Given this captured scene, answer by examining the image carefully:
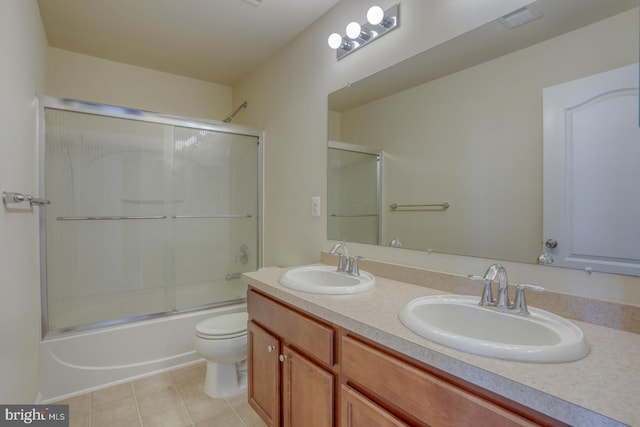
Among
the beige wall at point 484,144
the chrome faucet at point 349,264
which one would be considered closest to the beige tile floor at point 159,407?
the chrome faucet at point 349,264

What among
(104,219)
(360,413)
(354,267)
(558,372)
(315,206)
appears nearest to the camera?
(558,372)

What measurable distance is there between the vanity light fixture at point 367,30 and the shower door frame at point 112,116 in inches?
46.1

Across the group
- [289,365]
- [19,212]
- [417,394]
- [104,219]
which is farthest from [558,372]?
[104,219]

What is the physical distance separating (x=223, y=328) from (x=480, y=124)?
1.82m

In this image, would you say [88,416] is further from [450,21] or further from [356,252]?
[450,21]

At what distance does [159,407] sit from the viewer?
5.96 ft

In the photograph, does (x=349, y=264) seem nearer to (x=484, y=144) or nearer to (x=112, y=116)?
(x=484, y=144)

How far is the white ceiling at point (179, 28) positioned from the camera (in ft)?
6.34

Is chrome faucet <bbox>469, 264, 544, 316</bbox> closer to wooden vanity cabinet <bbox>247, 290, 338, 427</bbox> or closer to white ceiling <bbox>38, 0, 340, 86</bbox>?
wooden vanity cabinet <bbox>247, 290, 338, 427</bbox>

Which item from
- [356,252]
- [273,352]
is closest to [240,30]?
[356,252]

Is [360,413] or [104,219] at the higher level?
[104,219]

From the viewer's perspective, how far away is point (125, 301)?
2291mm

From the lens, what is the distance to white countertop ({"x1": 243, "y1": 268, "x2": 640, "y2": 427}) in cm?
54

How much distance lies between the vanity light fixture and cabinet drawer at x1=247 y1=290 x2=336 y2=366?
1412 mm
